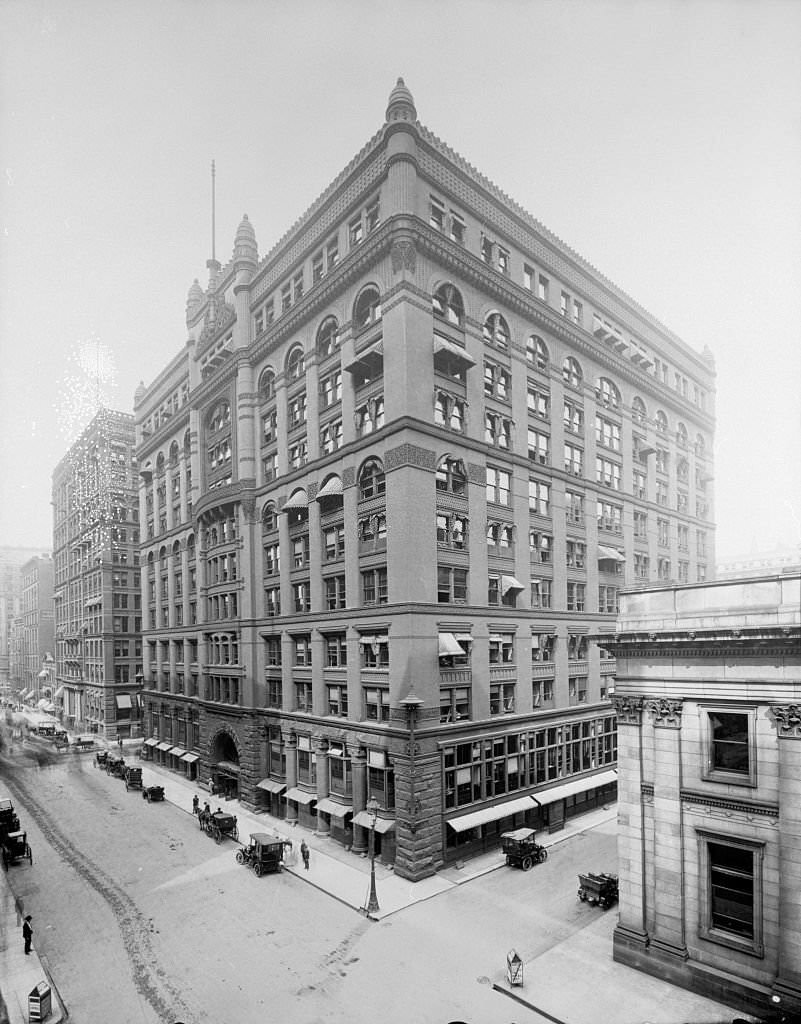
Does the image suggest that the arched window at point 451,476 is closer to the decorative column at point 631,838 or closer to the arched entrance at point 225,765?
the decorative column at point 631,838

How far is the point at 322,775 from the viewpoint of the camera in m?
33.3

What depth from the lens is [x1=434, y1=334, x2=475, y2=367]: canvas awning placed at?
101 feet

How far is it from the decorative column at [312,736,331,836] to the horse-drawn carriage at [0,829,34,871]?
14.5m

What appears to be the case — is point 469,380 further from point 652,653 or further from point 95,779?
point 95,779

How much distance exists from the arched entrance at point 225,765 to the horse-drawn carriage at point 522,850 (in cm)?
2012

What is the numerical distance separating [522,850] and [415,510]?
16.6 metres

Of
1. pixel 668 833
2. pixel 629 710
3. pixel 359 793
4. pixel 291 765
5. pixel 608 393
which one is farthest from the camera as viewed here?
pixel 608 393

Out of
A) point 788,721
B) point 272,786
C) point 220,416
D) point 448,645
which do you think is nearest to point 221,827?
point 272,786

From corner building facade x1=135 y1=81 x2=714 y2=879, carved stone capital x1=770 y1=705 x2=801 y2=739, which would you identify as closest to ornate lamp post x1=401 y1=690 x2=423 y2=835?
corner building facade x1=135 y1=81 x2=714 y2=879

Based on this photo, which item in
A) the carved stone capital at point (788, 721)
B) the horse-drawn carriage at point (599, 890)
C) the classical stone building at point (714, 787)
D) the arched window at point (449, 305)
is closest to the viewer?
the carved stone capital at point (788, 721)

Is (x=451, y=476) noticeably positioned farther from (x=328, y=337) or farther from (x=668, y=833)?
(x=668, y=833)

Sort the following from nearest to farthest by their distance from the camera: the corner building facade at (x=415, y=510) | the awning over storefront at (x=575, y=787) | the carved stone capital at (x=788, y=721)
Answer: the carved stone capital at (x=788, y=721)
the corner building facade at (x=415, y=510)
the awning over storefront at (x=575, y=787)

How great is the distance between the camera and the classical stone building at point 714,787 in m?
16.6

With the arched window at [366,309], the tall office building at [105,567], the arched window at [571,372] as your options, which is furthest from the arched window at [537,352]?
the tall office building at [105,567]
